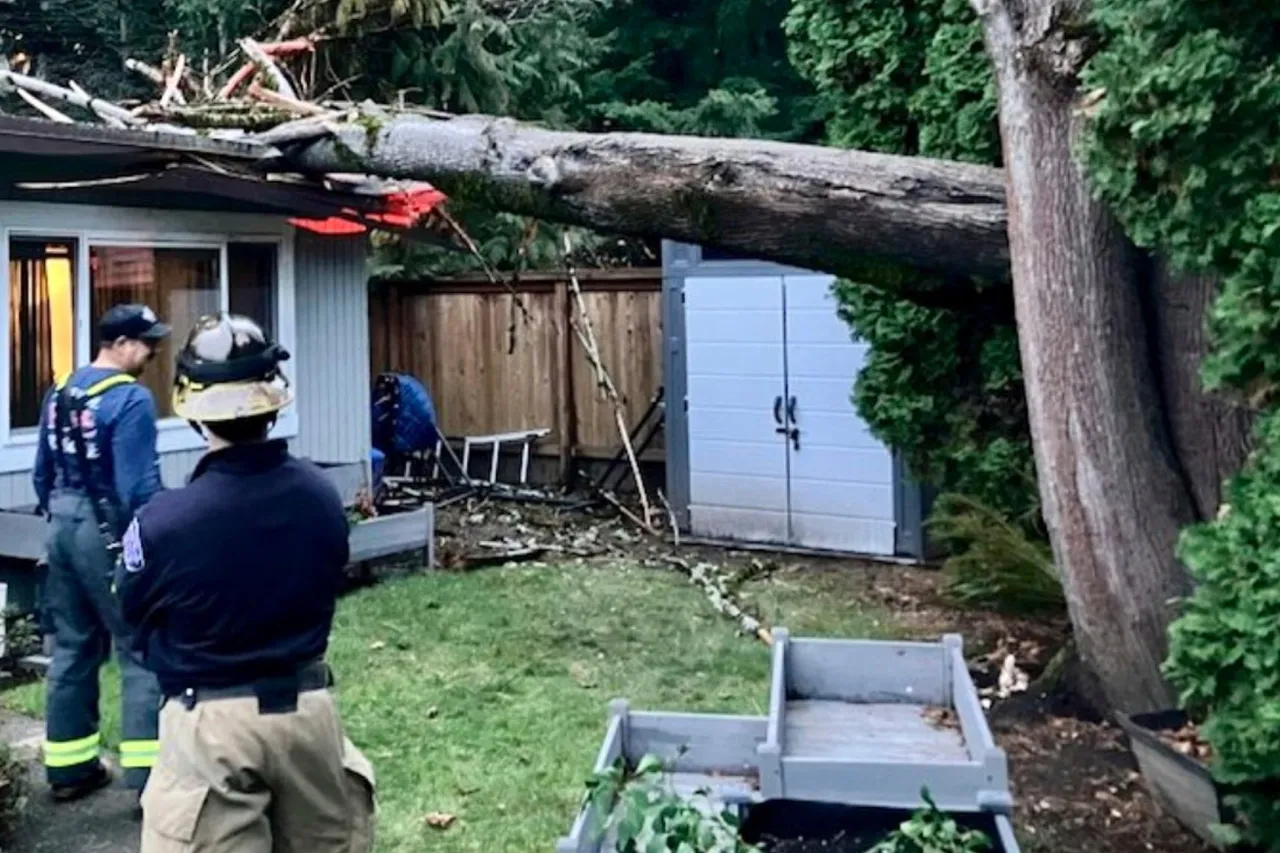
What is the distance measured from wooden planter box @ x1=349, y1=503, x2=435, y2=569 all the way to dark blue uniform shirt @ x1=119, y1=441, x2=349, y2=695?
19.0 feet

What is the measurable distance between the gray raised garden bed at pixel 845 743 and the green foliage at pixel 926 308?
2.46 metres

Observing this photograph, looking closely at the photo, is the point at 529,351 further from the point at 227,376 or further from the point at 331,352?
the point at 227,376

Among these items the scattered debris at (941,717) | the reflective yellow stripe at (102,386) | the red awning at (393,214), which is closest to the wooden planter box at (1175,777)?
the scattered debris at (941,717)

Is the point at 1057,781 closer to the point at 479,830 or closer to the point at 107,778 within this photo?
the point at 479,830

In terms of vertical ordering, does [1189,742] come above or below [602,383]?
below

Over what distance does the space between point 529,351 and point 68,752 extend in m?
9.03

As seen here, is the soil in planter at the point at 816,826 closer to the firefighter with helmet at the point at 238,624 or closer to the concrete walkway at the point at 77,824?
the firefighter with helmet at the point at 238,624

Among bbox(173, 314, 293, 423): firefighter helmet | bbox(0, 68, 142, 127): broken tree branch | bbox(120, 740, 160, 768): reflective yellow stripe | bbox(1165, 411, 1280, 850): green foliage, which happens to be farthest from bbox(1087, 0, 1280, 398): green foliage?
bbox(0, 68, 142, 127): broken tree branch

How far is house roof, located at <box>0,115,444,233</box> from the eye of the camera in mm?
7227

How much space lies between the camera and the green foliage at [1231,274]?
153 inches

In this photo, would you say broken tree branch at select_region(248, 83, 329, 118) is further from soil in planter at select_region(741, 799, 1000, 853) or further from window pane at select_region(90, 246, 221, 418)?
soil in planter at select_region(741, 799, 1000, 853)

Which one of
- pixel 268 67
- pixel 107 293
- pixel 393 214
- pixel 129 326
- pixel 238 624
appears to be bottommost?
pixel 238 624

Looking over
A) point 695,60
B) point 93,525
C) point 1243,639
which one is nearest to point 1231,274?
point 1243,639

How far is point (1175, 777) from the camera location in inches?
184
